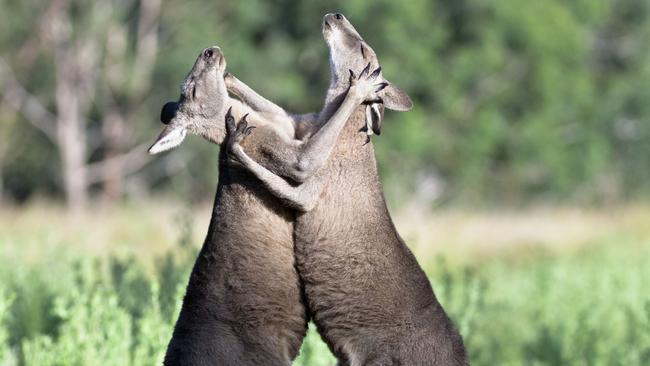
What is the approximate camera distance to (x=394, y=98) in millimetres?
5781

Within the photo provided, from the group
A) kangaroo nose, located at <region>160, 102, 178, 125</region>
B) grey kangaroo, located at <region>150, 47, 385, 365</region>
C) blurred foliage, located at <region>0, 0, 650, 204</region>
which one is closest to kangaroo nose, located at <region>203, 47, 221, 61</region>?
grey kangaroo, located at <region>150, 47, 385, 365</region>

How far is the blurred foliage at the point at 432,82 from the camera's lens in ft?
115

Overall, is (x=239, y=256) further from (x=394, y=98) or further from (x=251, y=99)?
(x=394, y=98)

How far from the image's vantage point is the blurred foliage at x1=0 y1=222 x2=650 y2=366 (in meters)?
7.26

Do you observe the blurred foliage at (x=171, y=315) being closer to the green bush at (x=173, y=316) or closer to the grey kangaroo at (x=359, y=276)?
the green bush at (x=173, y=316)

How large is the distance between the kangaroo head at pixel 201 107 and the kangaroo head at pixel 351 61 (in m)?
0.56

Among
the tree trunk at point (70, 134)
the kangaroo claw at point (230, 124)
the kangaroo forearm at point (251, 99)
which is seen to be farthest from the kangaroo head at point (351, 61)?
the tree trunk at point (70, 134)

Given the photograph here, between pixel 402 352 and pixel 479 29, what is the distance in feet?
106

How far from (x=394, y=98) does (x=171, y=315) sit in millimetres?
2413

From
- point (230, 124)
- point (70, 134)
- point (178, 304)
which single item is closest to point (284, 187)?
point (230, 124)

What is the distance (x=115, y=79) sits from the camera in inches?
1391

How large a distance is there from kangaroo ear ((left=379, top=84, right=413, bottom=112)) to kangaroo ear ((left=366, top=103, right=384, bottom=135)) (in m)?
0.04

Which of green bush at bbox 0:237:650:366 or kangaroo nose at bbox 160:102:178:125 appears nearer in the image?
kangaroo nose at bbox 160:102:178:125

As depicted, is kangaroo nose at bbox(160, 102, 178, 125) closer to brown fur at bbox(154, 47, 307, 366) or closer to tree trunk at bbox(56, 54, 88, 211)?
brown fur at bbox(154, 47, 307, 366)
